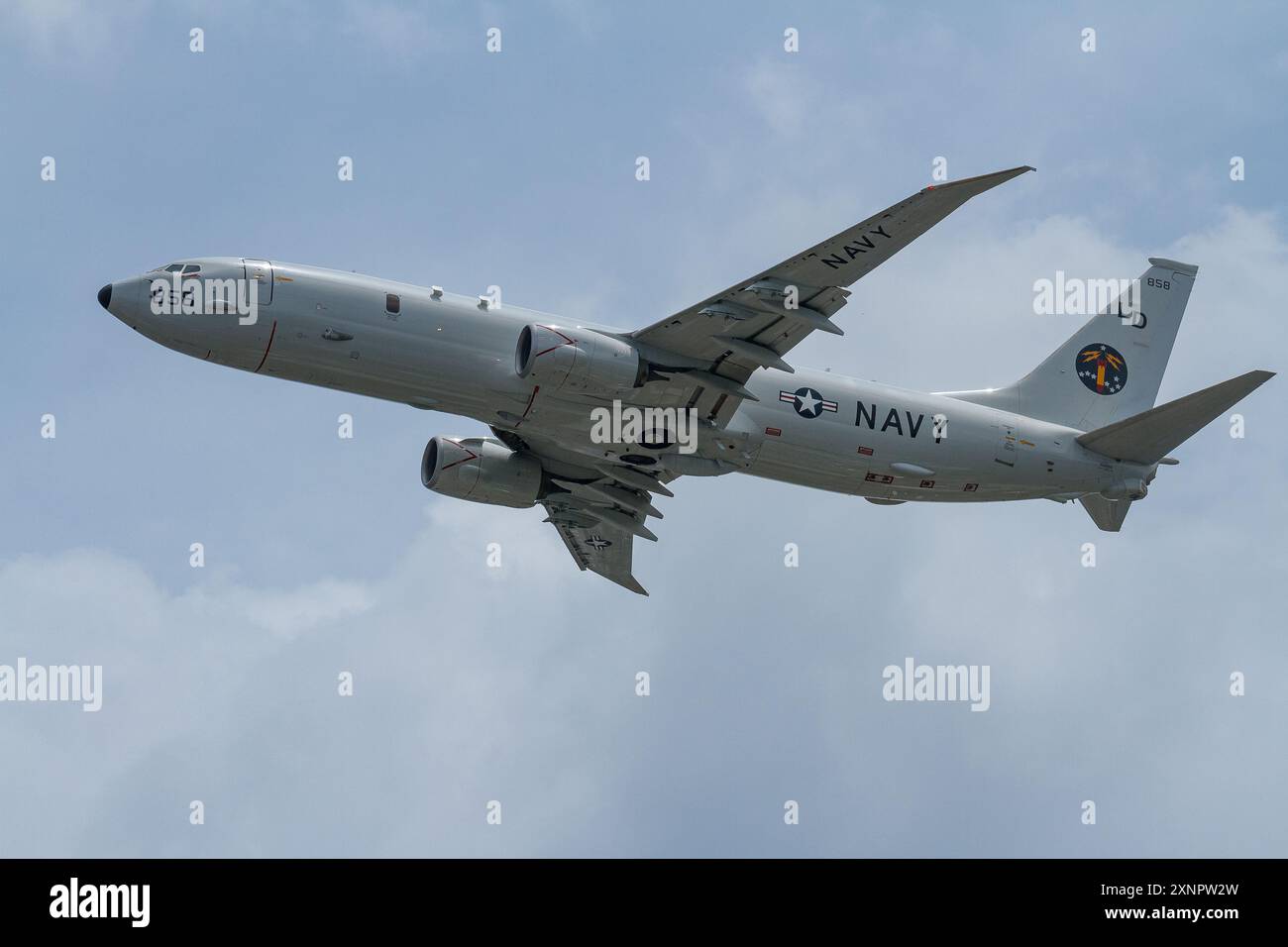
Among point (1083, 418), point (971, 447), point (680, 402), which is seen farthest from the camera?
point (1083, 418)

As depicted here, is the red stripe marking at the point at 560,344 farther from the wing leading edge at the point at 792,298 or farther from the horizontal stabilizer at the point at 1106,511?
the horizontal stabilizer at the point at 1106,511

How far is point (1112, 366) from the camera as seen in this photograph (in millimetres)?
56000

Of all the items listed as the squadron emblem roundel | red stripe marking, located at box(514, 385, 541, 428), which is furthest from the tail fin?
red stripe marking, located at box(514, 385, 541, 428)

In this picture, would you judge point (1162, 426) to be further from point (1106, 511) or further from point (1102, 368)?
point (1102, 368)

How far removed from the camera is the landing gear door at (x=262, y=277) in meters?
43.6

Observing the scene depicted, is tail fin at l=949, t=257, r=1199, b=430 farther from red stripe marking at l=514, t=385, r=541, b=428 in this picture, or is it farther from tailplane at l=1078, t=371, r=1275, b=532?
red stripe marking at l=514, t=385, r=541, b=428

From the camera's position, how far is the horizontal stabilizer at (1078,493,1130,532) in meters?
53.1

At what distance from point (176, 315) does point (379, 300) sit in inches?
218

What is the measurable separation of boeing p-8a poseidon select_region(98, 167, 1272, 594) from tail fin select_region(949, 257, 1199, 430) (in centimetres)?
8

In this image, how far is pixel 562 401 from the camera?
1779 inches

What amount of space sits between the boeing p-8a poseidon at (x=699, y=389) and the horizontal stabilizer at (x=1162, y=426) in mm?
69

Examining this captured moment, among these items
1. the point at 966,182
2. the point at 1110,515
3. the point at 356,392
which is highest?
the point at 966,182

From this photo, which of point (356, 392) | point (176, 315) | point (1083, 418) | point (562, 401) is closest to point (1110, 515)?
point (1083, 418)

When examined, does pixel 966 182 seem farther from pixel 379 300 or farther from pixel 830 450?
pixel 379 300
